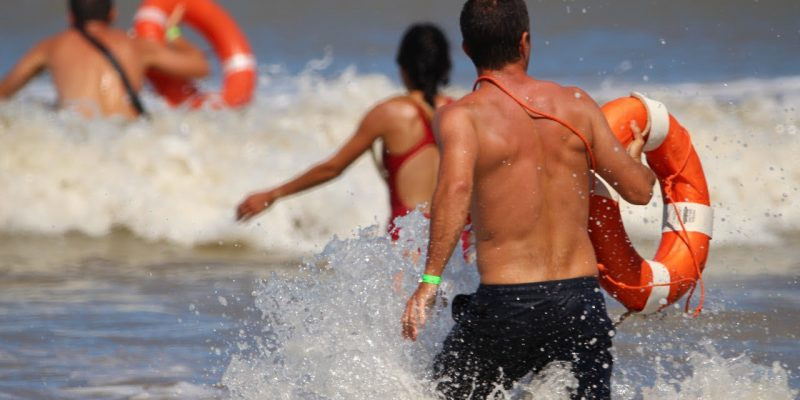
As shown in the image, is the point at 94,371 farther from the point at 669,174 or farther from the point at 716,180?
the point at 716,180

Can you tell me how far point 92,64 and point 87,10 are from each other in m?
0.42

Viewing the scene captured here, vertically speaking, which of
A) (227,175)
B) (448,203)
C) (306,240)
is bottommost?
(448,203)

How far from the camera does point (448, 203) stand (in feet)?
11.7

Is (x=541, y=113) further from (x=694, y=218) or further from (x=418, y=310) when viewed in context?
(x=694, y=218)

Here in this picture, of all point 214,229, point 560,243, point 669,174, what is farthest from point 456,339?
point 214,229

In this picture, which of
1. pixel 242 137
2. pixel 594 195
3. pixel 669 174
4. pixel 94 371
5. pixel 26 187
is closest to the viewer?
pixel 594 195

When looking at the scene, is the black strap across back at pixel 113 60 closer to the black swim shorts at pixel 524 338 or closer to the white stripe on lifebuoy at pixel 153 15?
the white stripe on lifebuoy at pixel 153 15

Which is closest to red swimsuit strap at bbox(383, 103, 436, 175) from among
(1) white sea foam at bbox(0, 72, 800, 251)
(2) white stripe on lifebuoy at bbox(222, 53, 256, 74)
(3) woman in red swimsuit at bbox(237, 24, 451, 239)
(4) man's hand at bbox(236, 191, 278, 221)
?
(3) woman in red swimsuit at bbox(237, 24, 451, 239)

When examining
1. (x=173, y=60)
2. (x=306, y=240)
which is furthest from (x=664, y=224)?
(x=173, y=60)

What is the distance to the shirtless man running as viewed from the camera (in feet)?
11.9

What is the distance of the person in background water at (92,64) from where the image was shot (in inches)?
374

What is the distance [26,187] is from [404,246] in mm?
6776

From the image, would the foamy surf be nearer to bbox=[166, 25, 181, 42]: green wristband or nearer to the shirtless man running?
the shirtless man running

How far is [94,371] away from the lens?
18.0 ft
